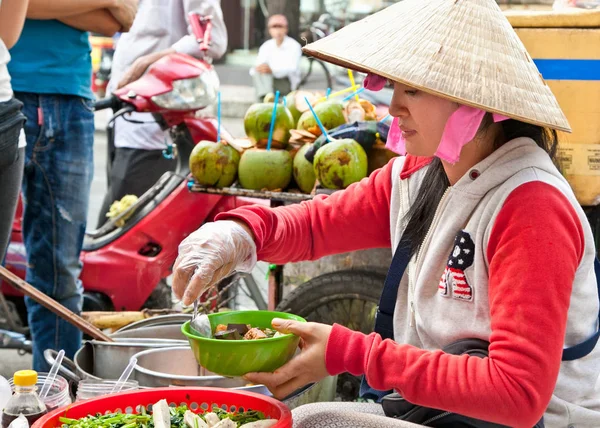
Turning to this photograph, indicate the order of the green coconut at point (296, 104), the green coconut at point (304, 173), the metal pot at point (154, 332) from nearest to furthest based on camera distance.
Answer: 1. the metal pot at point (154, 332)
2. the green coconut at point (304, 173)
3. the green coconut at point (296, 104)

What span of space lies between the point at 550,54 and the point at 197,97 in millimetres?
1831

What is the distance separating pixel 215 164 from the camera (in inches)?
146

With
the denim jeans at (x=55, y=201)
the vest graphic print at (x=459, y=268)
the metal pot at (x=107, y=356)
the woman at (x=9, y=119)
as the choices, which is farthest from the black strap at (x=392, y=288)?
the denim jeans at (x=55, y=201)

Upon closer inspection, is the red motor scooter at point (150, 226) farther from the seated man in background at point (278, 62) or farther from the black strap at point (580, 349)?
the seated man in background at point (278, 62)

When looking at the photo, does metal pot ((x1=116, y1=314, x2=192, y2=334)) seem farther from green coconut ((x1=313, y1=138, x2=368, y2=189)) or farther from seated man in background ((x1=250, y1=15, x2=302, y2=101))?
seated man in background ((x1=250, y1=15, x2=302, y2=101))

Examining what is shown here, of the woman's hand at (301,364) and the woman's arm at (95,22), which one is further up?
the woman's arm at (95,22)

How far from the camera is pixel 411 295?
86.0 inches

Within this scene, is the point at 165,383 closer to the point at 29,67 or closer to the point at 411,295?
the point at 411,295

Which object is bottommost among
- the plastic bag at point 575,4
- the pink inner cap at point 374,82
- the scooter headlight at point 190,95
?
the scooter headlight at point 190,95

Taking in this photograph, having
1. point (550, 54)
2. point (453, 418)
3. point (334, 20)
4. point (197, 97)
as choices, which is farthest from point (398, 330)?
point (334, 20)

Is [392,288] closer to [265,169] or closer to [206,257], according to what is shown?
[206,257]

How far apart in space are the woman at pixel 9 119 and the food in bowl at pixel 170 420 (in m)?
1.12

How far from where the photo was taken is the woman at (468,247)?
180 centimetres

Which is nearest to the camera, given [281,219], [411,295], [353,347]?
[353,347]
